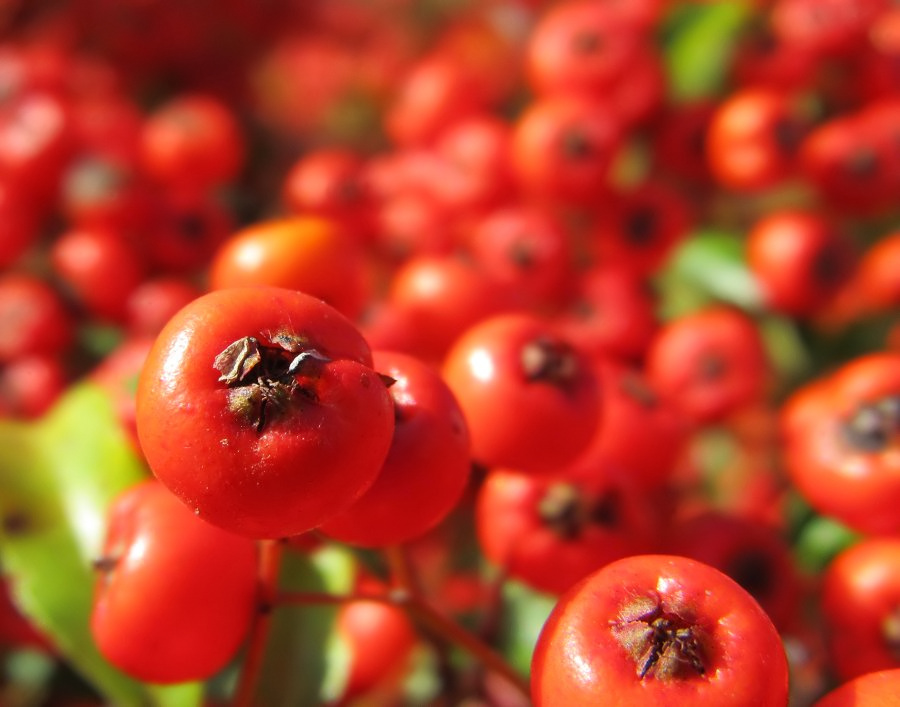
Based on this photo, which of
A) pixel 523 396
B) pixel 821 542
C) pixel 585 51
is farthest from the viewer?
pixel 585 51

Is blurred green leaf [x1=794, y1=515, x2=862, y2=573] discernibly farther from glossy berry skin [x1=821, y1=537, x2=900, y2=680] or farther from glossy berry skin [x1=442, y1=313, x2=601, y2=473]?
glossy berry skin [x1=442, y1=313, x2=601, y2=473]

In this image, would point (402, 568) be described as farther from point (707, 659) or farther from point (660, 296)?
point (660, 296)

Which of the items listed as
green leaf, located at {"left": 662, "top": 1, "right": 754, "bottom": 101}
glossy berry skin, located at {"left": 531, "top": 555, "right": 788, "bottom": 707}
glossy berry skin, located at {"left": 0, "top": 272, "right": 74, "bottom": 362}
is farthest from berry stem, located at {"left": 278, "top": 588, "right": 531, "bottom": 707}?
green leaf, located at {"left": 662, "top": 1, "right": 754, "bottom": 101}

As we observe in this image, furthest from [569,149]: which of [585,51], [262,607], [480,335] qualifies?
[262,607]

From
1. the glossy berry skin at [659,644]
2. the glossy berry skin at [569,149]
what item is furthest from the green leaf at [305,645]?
the glossy berry skin at [569,149]

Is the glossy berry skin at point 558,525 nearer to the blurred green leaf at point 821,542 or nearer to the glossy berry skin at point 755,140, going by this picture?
the blurred green leaf at point 821,542

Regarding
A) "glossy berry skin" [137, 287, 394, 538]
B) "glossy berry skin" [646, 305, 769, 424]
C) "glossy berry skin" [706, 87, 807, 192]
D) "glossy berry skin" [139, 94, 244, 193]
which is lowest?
"glossy berry skin" [646, 305, 769, 424]

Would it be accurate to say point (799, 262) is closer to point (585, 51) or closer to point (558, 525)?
point (585, 51)
